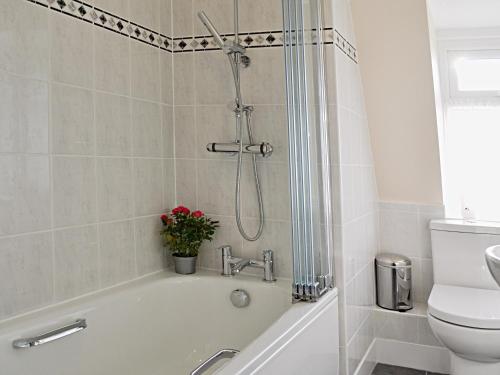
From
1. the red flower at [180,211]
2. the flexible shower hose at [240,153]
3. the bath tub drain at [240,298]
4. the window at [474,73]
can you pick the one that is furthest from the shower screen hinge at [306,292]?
the window at [474,73]

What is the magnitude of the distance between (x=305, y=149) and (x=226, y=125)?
25.0 inches

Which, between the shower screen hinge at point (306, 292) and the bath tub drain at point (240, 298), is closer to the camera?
the shower screen hinge at point (306, 292)

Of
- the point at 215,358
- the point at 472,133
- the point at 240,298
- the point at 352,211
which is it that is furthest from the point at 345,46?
the point at 215,358

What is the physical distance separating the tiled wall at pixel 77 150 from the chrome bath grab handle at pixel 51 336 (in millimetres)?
137

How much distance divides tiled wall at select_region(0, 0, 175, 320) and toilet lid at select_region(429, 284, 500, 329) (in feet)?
4.73

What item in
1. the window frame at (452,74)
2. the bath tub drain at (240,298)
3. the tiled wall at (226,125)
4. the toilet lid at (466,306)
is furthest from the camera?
the window frame at (452,74)

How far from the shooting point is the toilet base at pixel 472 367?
204 cm

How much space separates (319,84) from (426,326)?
154cm

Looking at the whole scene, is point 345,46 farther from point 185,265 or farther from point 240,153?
point 185,265

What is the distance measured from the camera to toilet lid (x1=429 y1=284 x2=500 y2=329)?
1943 mm

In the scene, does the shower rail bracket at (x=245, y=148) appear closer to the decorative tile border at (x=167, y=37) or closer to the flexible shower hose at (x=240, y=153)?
the flexible shower hose at (x=240, y=153)

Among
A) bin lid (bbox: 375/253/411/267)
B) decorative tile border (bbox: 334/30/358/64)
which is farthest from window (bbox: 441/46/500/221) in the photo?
decorative tile border (bbox: 334/30/358/64)

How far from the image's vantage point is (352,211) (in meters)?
2.21

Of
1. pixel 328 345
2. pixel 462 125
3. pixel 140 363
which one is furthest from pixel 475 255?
pixel 140 363
